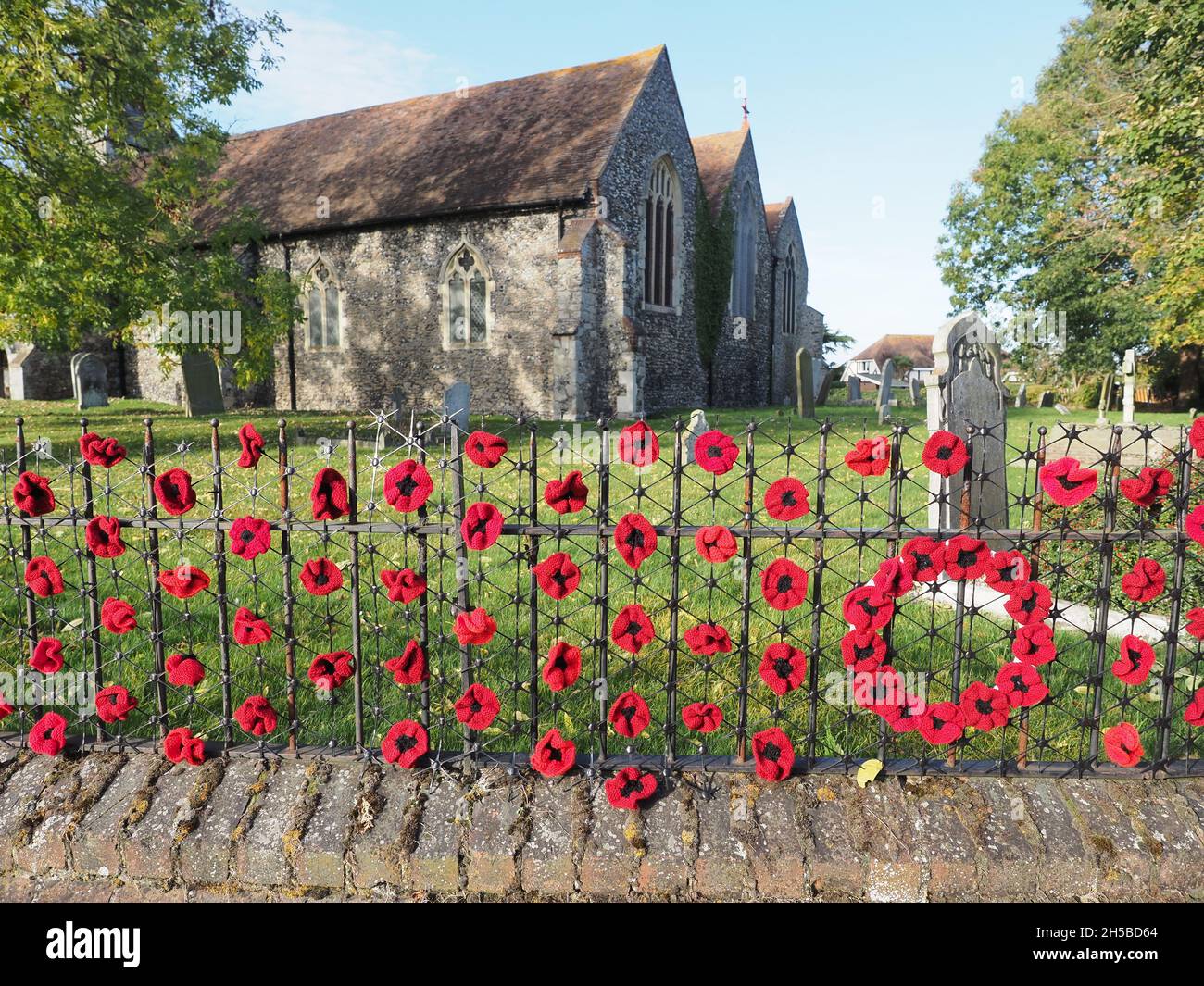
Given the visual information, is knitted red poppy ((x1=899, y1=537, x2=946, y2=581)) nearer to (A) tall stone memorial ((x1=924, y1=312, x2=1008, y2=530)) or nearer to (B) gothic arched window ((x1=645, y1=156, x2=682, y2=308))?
(A) tall stone memorial ((x1=924, y1=312, x2=1008, y2=530))

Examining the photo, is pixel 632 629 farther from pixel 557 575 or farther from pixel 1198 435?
pixel 1198 435

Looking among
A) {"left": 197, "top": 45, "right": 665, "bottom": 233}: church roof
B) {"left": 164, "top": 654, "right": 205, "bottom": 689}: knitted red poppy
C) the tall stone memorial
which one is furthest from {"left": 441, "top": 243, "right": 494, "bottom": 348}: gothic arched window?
{"left": 164, "top": 654, "right": 205, "bottom": 689}: knitted red poppy

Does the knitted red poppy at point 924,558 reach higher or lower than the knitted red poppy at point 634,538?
lower

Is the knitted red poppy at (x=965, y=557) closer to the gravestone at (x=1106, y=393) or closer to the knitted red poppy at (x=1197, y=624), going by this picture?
the knitted red poppy at (x=1197, y=624)

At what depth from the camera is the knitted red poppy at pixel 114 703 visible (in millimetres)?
3193

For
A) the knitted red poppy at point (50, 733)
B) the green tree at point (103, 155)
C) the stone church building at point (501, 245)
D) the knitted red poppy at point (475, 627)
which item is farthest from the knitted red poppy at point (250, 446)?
the stone church building at point (501, 245)

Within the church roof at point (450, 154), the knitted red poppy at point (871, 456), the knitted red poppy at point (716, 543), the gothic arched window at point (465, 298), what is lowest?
the knitted red poppy at point (716, 543)

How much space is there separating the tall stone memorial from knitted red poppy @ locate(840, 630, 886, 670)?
3910 mm

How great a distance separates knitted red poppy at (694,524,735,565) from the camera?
2895 mm

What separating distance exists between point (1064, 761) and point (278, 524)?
3.16 metres

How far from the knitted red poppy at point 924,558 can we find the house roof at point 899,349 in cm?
7413

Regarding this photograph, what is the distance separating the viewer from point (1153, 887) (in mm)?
2729

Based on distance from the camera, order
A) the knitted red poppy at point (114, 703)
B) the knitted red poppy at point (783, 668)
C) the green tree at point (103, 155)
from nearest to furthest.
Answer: the knitted red poppy at point (783, 668) < the knitted red poppy at point (114, 703) < the green tree at point (103, 155)
